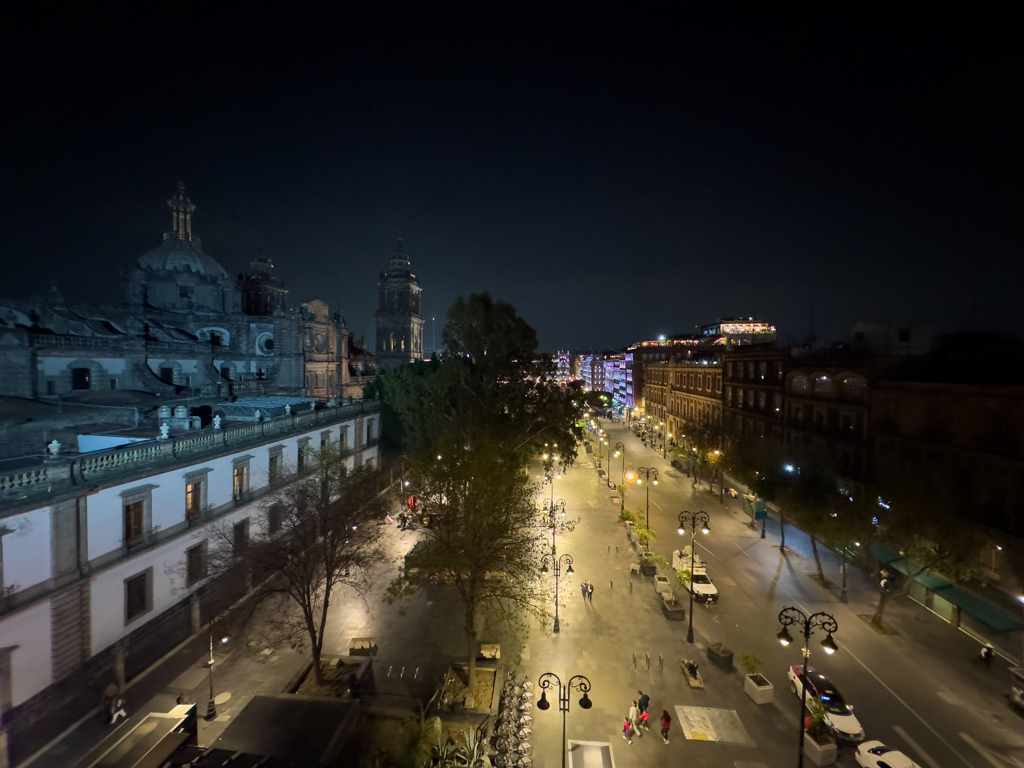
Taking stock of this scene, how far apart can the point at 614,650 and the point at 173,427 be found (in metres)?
21.9

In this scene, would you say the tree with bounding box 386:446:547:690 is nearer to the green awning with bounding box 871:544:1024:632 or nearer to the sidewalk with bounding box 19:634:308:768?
the sidewalk with bounding box 19:634:308:768

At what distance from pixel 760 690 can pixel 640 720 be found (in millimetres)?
4291

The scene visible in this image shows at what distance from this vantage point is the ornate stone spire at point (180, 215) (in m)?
69.8

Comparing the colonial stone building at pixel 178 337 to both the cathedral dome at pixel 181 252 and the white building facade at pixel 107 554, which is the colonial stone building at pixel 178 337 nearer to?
the cathedral dome at pixel 181 252

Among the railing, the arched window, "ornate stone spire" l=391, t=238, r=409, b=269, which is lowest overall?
the railing

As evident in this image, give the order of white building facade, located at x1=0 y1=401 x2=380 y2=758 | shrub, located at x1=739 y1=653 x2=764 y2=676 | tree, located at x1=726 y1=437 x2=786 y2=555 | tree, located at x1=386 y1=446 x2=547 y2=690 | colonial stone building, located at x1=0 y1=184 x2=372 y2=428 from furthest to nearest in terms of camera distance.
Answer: colonial stone building, located at x1=0 y1=184 x2=372 y2=428, tree, located at x1=726 y1=437 x2=786 y2=555, tree, located at x1=386 y1=446 x2=547 y2=690, shrub, located at x1=739 y1=653 x2=764 y2=676, white building facade, located at x1=0 y1=401 x2=380 y2=758

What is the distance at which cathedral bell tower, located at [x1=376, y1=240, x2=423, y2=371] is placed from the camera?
96000 millimetres

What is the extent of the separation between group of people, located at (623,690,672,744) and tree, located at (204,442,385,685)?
9931 millimetres

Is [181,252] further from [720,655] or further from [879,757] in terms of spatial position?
[879,757]

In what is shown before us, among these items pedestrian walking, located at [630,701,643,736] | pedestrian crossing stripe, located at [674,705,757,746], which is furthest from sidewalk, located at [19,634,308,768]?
pedestrian crossing stripe, located at [674,705,757,746]

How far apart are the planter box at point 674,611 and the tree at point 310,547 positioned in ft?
41.5

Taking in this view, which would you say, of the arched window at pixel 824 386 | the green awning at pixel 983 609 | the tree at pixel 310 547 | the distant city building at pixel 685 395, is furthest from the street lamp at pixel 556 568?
the distant city building at pixel 685 395

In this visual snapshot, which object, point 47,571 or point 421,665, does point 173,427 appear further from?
point 421,665

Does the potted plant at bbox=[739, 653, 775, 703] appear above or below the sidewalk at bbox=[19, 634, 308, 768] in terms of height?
above
